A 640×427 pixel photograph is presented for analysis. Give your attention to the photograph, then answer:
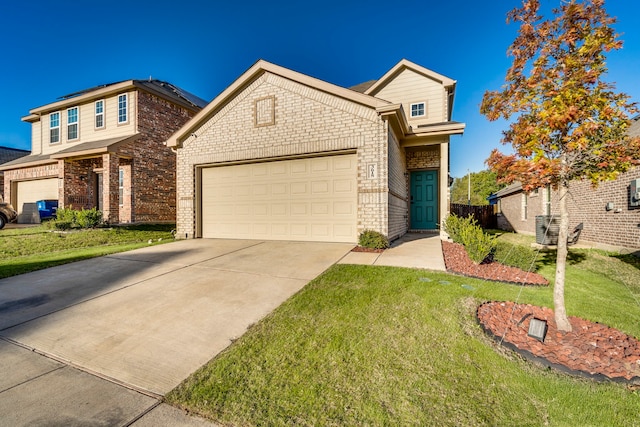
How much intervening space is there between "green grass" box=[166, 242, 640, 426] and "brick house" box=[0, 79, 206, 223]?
12.6 metres

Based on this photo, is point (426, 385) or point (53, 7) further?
point (53, 7)

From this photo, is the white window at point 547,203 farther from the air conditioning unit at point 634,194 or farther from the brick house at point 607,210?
the air conditioning unit at point 634,194

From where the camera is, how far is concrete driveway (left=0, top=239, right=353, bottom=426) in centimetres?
184

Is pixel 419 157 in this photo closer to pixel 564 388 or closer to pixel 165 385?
pixel 564 388

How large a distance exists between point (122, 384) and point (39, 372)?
2.72 ft

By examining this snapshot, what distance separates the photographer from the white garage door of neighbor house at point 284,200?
7555 mm

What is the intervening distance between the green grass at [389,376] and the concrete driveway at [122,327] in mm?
310

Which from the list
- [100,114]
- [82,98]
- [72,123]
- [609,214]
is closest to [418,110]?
[609,214]

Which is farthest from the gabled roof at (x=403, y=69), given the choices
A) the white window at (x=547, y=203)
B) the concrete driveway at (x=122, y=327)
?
the concrete driveway at (x=122, y=327)

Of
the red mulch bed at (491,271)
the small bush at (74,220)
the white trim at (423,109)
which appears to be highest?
the white trim at (423,109)

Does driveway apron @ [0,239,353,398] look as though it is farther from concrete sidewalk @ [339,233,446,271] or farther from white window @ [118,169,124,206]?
white window @ [118,169,124,206]

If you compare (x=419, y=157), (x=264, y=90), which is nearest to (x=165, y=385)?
(x=264, y=90)

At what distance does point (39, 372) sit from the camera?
218 centimetres

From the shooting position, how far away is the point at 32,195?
15016 mm
